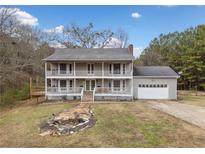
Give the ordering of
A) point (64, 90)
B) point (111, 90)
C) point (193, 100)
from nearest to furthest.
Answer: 1. point (193, 100)
2. point (64, 90)
3. point (111, 90)

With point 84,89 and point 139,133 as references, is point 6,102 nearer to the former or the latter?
point 84,89

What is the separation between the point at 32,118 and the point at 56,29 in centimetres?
2812

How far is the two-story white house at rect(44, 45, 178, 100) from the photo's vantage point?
2122 centimetres

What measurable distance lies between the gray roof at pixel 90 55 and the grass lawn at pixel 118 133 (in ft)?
26.4

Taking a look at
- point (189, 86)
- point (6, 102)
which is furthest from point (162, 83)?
point (189, 86)

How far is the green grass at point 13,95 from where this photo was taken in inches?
837

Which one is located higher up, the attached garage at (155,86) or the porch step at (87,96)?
the attached garage at (155,86)

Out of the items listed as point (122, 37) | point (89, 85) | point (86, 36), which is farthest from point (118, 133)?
point (122, 37)

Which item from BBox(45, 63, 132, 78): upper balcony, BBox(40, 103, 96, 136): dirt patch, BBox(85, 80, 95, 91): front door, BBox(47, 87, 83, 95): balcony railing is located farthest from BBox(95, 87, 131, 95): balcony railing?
BBox(40, 103, 96, 136): dirt patch

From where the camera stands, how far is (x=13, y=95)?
75.5ft

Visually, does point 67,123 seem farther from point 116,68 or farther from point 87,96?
point 116,68

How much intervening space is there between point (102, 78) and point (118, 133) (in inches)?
443

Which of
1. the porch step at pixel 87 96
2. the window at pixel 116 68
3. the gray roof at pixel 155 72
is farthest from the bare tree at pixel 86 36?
the porch step at pixel 87 96

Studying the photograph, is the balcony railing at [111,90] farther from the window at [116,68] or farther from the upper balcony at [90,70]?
the window at [116,68]
